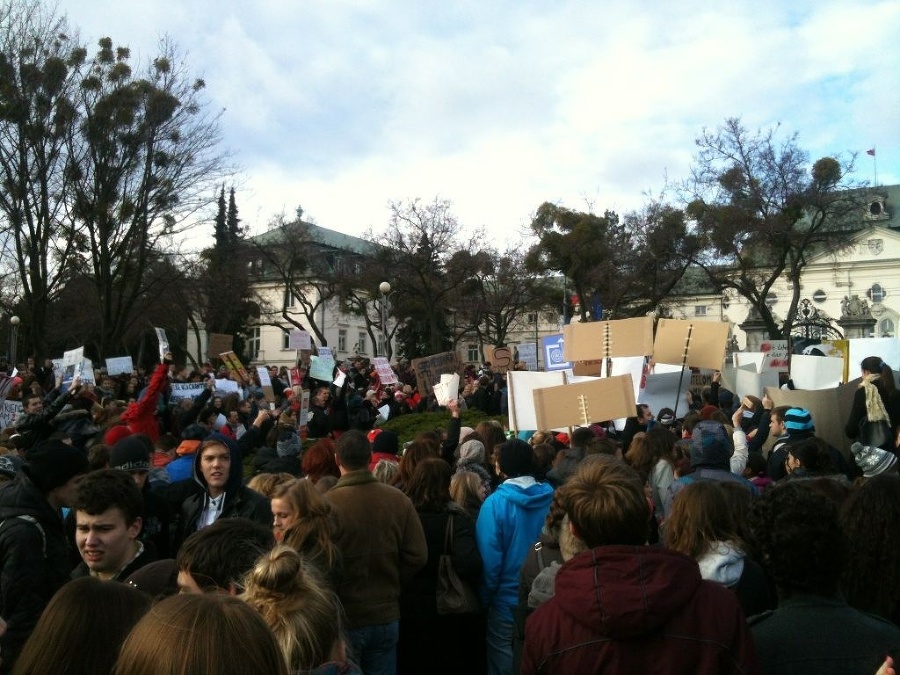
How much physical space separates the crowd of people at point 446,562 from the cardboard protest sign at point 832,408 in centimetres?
366

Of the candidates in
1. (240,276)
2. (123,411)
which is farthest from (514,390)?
(240,276)

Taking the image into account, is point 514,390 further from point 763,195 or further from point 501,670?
point 763,195

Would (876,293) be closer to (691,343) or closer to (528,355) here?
(528,355)

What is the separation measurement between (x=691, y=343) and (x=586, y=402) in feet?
11.1

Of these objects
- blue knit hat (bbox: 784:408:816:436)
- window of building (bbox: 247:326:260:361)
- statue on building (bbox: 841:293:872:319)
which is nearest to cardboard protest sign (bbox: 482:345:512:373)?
blue knit hat (bbox: 784:408:816:436)

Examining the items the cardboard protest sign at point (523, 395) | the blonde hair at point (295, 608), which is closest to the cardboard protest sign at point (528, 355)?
the cardboard protest sign at point (523, 395)

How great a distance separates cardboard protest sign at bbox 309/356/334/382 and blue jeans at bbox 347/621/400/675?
10884 millimetres

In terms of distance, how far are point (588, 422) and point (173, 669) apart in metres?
7.57

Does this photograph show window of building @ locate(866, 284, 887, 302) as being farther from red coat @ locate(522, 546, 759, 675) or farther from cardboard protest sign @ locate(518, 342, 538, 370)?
red coat @ locate(522, 546, 759, 675)

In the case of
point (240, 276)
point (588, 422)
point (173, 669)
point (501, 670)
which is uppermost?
point (240, 276)

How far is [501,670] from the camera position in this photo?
201 inches

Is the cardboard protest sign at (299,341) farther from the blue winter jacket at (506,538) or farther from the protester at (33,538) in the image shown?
the protester at (33,538)

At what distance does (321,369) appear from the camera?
15.6 meters

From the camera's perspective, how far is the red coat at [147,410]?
31.9 ft
